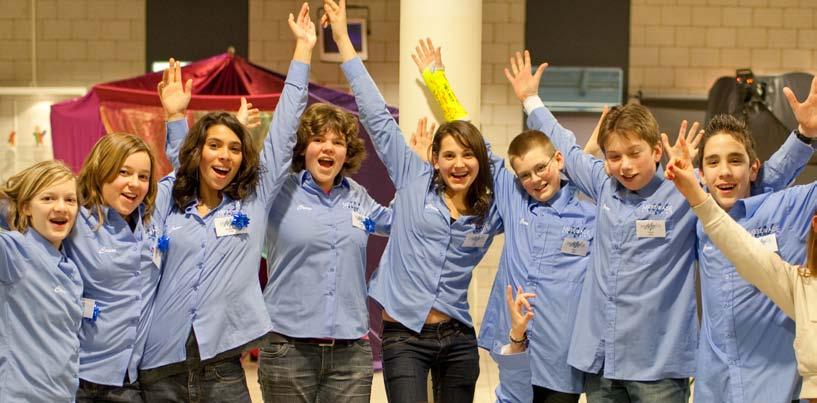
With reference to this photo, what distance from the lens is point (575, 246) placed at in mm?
4078

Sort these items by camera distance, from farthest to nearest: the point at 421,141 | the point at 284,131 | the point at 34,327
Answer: the point at 421,141, the point at 284,131, the point at 34,327

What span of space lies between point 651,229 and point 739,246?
0.43 meters

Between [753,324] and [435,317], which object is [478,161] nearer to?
[435,317]

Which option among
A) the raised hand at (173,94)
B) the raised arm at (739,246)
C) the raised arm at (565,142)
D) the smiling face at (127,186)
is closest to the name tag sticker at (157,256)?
the smiling face at (127,186)

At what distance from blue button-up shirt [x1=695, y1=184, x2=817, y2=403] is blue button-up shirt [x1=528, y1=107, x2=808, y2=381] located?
0.11 m

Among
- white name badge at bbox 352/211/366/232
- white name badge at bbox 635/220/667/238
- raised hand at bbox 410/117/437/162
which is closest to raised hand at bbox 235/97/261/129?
white name badge at bbox 352/211/366/232

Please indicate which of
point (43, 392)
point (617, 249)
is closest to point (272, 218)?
point (43, 392)

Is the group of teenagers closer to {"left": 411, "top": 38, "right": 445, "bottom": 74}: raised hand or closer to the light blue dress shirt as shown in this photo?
the light blue dress shirt

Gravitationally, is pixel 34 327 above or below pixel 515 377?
above

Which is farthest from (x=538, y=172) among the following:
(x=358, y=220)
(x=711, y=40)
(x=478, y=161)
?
(x=711, y=40)

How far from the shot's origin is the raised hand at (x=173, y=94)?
411 cm

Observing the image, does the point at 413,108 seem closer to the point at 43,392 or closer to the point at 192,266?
the point at 192,266

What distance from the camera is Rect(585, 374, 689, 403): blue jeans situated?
149 inches

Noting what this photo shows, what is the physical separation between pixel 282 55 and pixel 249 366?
9.71 feet
